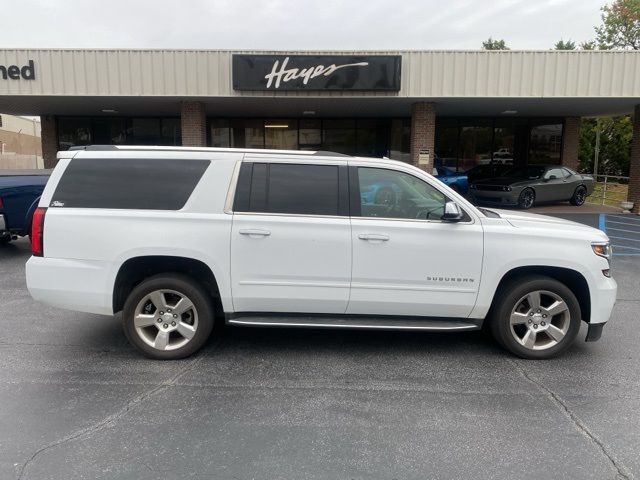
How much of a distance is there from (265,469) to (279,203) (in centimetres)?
229

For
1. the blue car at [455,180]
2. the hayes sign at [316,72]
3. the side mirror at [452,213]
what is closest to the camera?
the side mirror at [452,213]

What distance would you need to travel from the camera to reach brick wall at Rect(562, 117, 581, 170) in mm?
20062

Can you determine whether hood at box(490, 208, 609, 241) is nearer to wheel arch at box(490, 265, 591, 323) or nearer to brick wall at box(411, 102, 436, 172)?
wheel arch at box(490, 265, 591, 323)

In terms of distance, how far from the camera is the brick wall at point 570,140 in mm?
20062

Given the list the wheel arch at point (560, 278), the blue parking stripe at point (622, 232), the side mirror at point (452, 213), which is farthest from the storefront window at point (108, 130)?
the wheel arch at point (560, 278)

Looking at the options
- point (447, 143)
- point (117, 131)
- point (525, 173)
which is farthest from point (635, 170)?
point (117, 131)

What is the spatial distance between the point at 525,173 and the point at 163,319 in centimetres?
1553

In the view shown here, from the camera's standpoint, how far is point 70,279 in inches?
175

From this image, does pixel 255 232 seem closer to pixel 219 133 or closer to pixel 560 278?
pixel 560 278

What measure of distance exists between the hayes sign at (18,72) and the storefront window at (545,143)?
1807 cm

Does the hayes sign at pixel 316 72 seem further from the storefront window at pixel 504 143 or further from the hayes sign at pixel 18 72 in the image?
the storefront window at pixel 504 143

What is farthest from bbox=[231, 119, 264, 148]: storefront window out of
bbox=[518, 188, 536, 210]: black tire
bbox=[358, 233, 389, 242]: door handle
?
bbox=[358, 233, 389, 242]: door handle

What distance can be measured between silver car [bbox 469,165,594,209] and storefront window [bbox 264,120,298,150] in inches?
310

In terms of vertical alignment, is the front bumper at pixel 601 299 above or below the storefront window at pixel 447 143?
below
